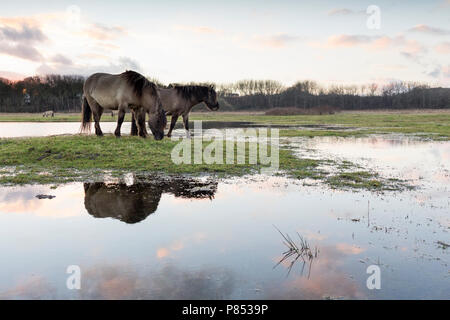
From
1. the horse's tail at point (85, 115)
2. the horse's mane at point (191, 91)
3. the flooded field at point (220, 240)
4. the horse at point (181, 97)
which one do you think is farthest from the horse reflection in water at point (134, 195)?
the horse's mane at point (191, 91)

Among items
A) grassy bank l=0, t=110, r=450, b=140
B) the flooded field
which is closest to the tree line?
grassy bank l=0, t=110, r=450, b=140

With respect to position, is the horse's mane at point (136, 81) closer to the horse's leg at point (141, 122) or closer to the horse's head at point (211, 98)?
the horse's leg at point (141, 122)

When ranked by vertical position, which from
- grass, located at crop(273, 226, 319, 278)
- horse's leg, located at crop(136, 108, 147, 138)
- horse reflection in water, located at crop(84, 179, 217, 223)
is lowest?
grass, located at crop(273, 226, 319, 278)

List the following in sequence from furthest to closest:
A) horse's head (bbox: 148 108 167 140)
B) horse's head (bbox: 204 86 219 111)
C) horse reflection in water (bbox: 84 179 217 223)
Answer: horse's head (bbox: 204 86 219 111), horse's head (bbox: 148 108 167 140), horse reflection in water (bbox: 84 179 217 223)

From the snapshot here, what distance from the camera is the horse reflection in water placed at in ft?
21.4

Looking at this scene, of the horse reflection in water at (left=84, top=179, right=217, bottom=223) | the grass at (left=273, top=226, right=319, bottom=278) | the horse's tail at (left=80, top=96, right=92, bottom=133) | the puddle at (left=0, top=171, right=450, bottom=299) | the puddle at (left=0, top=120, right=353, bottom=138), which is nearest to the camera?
the puddle at (left=0, top=171, right=450, bottom=299)

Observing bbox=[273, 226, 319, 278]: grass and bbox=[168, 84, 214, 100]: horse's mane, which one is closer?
bbox=[273, 226, 319, 278]: grass

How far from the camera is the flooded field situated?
3719mm

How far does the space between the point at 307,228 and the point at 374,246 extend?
1.15 meters

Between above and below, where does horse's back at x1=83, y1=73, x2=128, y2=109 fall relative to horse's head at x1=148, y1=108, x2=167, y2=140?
above

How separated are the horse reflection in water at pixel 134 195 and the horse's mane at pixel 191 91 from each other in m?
9.29

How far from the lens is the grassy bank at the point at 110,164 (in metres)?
9.69

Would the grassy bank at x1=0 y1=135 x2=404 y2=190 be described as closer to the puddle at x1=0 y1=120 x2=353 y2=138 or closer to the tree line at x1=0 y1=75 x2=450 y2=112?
the puddle at x1=0 y1=120 x2=353 y2=138
